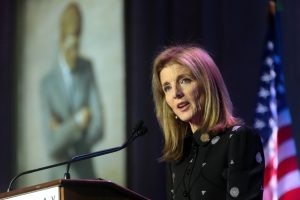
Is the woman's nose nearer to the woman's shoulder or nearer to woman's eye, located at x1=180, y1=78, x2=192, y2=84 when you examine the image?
woman's eye, located at x1=180, y1=78, x2=192, y2=84

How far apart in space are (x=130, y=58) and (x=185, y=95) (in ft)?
8.83

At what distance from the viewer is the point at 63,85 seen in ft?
19.1

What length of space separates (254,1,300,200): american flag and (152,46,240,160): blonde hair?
4.76 ft

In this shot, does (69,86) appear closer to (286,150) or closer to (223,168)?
(286,150)

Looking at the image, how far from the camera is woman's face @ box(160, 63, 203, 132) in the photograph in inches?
106

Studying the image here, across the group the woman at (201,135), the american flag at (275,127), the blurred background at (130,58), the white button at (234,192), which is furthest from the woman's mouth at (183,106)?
the blurred background at (130,58)

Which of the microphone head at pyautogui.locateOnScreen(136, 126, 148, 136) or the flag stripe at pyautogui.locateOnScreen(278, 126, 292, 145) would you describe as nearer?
the microphone head at pyautogui.locateOnScreen(136, 126, 148, 136)

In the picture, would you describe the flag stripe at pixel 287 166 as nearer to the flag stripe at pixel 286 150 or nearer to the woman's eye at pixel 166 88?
the flag stripe at pixel 286 150

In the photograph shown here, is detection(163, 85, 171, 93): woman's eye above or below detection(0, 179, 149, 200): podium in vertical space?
above

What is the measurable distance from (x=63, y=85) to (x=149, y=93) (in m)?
1.06

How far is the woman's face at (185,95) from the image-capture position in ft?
8.84

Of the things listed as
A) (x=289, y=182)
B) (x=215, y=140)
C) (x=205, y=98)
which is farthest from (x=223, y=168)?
(x=289, y=182)

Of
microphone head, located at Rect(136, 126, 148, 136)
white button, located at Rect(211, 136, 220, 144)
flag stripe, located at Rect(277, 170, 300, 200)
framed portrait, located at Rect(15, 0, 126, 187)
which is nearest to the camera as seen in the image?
white button, located at Rect(211, 136, 220, 144)

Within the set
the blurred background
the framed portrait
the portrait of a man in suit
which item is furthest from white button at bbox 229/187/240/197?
the portrait of a man in suit
